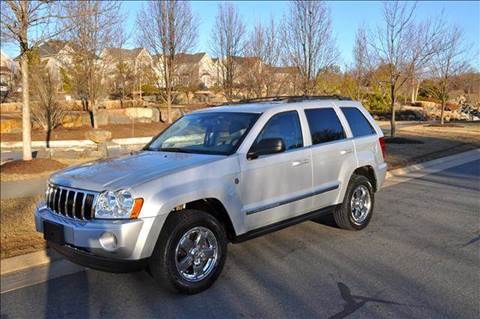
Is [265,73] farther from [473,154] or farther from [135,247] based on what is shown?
[135,247]

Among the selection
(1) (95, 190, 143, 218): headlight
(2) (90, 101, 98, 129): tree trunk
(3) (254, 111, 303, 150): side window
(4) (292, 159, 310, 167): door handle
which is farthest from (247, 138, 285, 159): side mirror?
(2) (90, 101, 98, 129): tree trunk

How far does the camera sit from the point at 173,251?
4.04m

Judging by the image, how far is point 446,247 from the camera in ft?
18.0

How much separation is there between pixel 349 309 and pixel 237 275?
124 cm

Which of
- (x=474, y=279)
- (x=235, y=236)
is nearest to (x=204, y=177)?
(x=235, y=236)

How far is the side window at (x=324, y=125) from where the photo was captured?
218 inches

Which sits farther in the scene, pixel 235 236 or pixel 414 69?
pixel 414 69

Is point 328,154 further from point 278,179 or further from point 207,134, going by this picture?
point 207,134

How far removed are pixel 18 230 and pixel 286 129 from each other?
380 centimetres

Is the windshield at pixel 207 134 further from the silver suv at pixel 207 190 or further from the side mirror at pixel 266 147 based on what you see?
the side mirror at pixel 266 147

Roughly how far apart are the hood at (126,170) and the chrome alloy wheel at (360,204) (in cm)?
244

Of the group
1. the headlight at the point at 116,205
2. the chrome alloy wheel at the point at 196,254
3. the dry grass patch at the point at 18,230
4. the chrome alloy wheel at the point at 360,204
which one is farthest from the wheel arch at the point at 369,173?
the dry grass patch at the point at 18,230

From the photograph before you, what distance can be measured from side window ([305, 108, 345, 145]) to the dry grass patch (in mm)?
3518

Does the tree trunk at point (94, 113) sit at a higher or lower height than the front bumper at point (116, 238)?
higher
